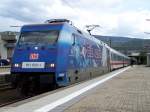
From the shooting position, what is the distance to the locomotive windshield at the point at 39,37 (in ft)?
61.2

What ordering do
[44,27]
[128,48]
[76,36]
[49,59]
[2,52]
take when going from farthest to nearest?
[128,48], [2,52], [76,36], [44,27], [49,59]

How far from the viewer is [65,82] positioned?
61.0 feet

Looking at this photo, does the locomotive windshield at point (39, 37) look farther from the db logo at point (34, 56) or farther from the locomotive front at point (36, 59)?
the db logo at point (34, 56)

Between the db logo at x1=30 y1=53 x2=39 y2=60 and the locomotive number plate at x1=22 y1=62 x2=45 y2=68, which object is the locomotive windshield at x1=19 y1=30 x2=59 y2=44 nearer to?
the db logo at x1=30 y1=53 x2=39 y2=60

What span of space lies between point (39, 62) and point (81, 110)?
750cm

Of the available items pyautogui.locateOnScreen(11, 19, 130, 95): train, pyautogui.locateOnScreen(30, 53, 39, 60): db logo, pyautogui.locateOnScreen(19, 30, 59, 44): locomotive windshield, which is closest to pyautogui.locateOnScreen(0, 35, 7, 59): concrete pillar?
pyautogui.locateOnScreen(11, 19, 130, 95): train

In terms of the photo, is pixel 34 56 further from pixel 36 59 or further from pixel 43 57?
pixel 43 57

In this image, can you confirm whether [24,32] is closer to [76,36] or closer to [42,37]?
[42,37]

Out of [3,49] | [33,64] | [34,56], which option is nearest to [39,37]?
[34,56]

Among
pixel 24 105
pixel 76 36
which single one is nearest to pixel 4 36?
pixel 76 36

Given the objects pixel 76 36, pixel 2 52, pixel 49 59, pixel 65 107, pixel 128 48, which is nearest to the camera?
pixel 65 107

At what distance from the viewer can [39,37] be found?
19.0 metres

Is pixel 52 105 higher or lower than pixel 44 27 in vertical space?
lower

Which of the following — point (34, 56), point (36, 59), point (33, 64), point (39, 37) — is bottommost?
point (33, 64)
